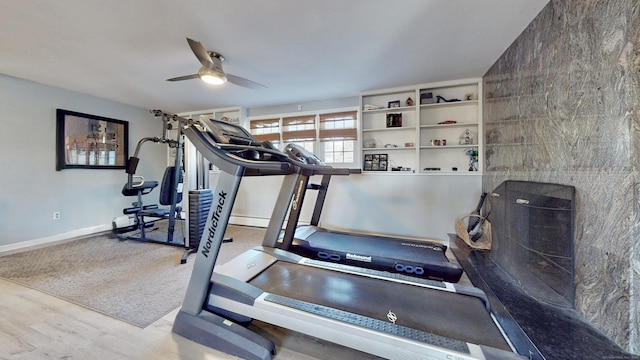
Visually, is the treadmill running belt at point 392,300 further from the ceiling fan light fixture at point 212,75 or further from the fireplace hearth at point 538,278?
the ceiling fan light fixture at point 212,75

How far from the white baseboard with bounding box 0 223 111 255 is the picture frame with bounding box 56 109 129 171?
105cm

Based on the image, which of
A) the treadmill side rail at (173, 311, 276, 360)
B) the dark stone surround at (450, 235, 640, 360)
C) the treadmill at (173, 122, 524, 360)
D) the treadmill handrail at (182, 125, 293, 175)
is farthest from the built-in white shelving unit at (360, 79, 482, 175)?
the treadmill side rail at (173, 311, 276, 360)

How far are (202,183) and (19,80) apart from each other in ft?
9.22

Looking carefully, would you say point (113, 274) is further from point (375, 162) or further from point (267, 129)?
point (375, 162)

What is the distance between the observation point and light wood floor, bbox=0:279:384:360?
136 cm

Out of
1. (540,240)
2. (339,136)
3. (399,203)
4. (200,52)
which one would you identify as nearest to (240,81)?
(200,52)

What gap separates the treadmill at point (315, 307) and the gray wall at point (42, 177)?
3.81 meters

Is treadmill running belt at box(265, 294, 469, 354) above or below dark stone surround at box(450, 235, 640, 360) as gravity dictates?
above

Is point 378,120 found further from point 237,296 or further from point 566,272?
point 237,296

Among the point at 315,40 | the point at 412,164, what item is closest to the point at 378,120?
the point at 412,164

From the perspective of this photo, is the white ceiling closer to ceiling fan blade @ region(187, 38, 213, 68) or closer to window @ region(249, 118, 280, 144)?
ceiling fan blade @ region(187, 38, 213, 68)

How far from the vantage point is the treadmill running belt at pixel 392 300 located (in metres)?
1.26

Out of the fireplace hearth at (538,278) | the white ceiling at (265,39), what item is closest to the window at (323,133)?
the white ceiling at (265,39)

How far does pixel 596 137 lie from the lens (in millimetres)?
1311
